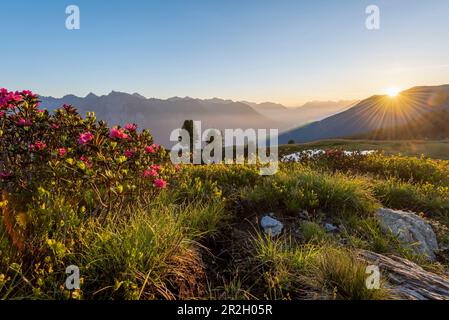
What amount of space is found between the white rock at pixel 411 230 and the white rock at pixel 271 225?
6.16ft

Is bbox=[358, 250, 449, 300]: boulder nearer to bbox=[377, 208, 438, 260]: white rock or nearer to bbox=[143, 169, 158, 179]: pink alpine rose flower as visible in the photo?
bbox=[377, 208, 438, 260]: white rock

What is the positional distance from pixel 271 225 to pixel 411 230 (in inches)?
105

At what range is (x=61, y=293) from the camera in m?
2.69

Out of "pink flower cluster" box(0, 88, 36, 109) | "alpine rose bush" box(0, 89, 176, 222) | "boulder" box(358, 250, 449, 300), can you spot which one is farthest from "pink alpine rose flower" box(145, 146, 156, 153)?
"boulder" box(358, 250, 449, 300)

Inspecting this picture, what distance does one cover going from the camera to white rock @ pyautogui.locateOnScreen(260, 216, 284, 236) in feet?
16.3

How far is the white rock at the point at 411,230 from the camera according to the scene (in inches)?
200

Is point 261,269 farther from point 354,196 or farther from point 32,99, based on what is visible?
point 32,99

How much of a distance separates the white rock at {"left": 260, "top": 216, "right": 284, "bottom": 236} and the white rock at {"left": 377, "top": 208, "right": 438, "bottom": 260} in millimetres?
1878

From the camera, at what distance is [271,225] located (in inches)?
202

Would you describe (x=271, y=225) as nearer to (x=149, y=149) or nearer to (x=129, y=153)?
(x=149, y=149)

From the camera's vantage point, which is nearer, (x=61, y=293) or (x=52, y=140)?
(x=61, y=293)

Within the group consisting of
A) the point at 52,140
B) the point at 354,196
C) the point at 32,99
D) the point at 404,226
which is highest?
the point at 32,99

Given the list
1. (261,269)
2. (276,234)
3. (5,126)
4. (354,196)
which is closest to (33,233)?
(5,126)

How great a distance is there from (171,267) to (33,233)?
1770 mm
